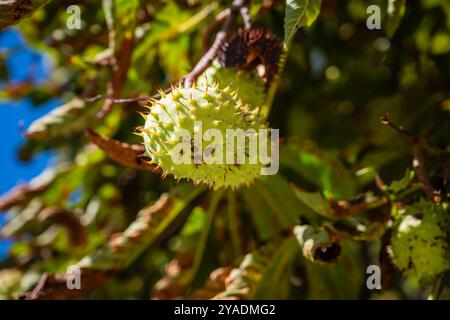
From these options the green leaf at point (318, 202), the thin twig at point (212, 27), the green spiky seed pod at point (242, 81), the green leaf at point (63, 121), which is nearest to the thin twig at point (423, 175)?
the green leaf at point (318, 202)

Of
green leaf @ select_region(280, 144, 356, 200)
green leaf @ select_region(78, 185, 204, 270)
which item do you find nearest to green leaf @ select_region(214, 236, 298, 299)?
green leaf @ select_region(280, 144, 356, 200)

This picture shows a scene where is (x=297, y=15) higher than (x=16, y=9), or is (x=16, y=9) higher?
(x=16, y=9)

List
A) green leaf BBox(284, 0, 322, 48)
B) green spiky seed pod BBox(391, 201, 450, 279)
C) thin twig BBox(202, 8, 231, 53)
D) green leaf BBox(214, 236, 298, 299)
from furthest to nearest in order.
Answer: thin twig BBox(202, 8, 231, 53) < green leaf BBox(214, 236, 298, 299) < green spiky seed pod BBox(391, 201, 450, 279) < green leaf BBox(284, 0, 322, 48)

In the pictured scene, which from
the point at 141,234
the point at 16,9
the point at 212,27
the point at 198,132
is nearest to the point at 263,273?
the point at 141,234

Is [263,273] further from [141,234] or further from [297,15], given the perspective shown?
[297,15]

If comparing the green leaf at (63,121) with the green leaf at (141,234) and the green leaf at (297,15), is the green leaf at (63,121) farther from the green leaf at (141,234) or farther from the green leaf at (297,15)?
the green leaf at (297,15)

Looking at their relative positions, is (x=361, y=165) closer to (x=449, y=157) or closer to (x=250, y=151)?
(x=449, y=157)

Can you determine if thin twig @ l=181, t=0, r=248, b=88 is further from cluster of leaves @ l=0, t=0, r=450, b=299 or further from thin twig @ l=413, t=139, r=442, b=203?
thin twig @ l=413, t=139, r=442, b=203

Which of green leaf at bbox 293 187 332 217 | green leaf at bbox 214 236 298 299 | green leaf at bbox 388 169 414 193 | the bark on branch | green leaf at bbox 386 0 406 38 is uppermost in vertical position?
the bark on branch
